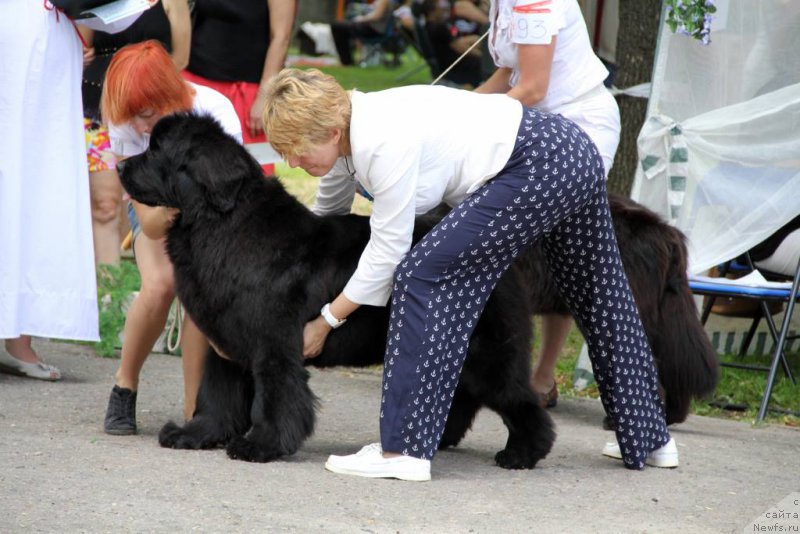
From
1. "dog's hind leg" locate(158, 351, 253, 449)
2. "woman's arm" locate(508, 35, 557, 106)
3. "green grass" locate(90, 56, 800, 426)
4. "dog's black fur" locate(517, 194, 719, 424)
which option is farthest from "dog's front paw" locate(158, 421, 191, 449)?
"woman's arm" locate(508, 35, 557, 106)

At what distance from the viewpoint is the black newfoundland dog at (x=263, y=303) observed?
3760mm

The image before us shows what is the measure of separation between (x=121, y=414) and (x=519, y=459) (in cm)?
154

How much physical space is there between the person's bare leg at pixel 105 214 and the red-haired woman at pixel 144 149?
262 cm

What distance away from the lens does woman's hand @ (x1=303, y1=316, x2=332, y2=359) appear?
3.76 m

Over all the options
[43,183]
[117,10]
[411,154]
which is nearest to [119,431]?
[43,183]

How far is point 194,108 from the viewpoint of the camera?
159 inches

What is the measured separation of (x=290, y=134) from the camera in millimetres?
3521

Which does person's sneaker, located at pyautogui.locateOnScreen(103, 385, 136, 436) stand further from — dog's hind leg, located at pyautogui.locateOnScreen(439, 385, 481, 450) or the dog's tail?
the dog's tail

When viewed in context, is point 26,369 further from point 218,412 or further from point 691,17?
point 691,17

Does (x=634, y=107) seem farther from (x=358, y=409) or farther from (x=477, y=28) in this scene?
(x=477, y=28)

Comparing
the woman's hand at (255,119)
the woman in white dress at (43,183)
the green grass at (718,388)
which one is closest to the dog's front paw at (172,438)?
the woman in white dress at (43,183)

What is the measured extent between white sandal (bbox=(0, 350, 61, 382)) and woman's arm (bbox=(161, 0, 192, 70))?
158 cm

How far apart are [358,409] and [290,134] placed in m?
1.96

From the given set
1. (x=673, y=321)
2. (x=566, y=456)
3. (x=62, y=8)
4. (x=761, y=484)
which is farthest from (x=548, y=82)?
(x=62, y=8)
